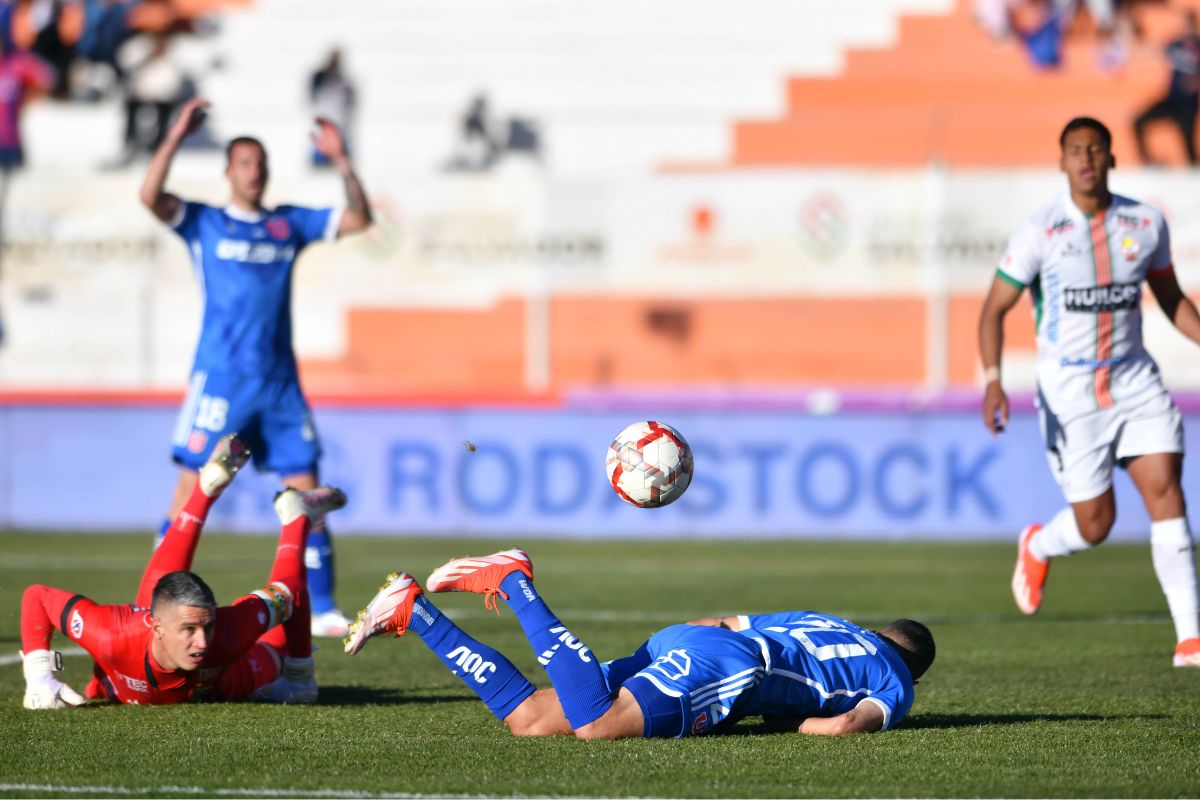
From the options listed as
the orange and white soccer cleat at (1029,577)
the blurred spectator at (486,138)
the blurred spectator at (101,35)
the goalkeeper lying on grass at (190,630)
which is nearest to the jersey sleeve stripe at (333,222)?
the goalkeeper lying on grass at (190,630)

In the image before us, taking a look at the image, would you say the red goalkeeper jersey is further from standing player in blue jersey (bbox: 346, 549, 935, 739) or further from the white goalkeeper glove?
standing player in blue jersey (bbox: 346, 549, 935, 739)

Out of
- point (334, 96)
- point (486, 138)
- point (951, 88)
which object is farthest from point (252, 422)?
point (951, 88)

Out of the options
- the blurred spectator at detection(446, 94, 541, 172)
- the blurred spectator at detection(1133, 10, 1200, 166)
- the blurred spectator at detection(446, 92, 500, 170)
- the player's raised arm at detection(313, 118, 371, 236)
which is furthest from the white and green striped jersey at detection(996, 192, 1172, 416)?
the blurred spectator at detection(446, 92, 500, 170)

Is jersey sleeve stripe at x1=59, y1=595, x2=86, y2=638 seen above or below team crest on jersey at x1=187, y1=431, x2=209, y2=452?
below

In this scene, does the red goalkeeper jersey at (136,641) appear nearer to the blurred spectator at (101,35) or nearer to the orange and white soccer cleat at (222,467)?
the orange and white soccer cleat at (222,467)

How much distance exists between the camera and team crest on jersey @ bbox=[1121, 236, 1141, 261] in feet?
25.2

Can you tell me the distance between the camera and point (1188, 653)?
7602mm

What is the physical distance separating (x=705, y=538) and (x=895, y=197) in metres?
3.79

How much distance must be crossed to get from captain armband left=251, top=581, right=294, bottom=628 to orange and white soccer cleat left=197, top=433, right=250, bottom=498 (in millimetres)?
543

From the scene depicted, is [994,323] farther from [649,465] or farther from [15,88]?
[15,88]

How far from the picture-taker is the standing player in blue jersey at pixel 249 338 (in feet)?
28.1

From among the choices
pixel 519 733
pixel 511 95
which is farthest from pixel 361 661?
pixel 511 95

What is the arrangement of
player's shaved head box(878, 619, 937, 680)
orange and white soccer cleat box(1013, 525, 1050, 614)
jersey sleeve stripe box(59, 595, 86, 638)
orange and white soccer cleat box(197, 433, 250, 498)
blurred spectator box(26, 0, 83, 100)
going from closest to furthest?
player's shaved head box(878, 619, 937, 680) < jersey sleeve stripe box(59, 595, 86, 638) < orange and white soccer cleat box(197, 433, 250, 498) < orange and white soccer cleat box(1013, 525, 1050, 614) < blurred spectator box(26, 0, 83, 100)

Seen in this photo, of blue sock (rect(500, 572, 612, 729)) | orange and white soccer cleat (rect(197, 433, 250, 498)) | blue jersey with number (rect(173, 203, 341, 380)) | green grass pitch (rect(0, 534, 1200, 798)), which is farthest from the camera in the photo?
blue jersey with number (rect(173, 203, 341, 380))
